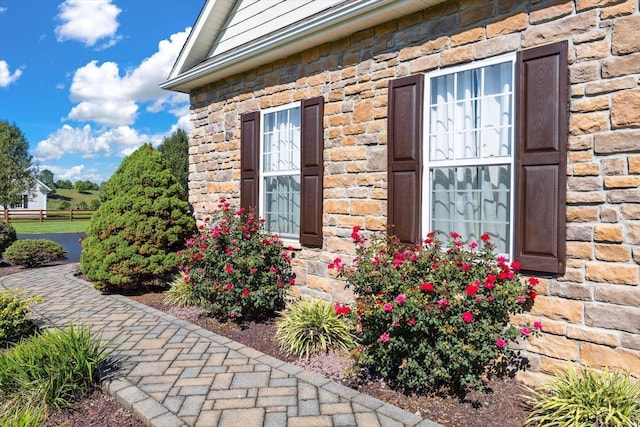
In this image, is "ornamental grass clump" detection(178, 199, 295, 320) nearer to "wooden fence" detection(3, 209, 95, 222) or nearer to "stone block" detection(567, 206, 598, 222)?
"stone block" detection(567, 206, 598, 222)

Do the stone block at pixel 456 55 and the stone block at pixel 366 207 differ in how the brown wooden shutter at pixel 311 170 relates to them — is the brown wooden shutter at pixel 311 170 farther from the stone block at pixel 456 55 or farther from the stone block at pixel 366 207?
the stone block at pixel 456 55

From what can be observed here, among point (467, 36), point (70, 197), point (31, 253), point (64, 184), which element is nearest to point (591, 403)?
point (467, 36)

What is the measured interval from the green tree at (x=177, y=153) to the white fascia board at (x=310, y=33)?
13.0 meters

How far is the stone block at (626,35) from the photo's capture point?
313 centimetres

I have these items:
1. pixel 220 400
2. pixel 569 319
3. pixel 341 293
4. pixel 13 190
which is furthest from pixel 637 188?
pixel 13 190

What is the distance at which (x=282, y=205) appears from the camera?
6.25 meters

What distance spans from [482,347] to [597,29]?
2723 millimetres

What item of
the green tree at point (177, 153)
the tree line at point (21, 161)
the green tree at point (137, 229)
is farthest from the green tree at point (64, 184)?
the green tree at point (137, 229)

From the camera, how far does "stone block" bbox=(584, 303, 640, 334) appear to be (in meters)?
3.12

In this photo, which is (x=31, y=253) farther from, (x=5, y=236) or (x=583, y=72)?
(x=583, y=72)

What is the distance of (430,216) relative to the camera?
4.46 m

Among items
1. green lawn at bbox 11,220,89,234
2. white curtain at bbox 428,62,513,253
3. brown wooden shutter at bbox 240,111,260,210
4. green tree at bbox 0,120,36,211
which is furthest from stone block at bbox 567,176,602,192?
green tree at bbox 0,120,36,211

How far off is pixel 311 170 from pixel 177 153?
631 inches

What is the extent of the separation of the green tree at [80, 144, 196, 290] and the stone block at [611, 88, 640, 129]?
623cm
